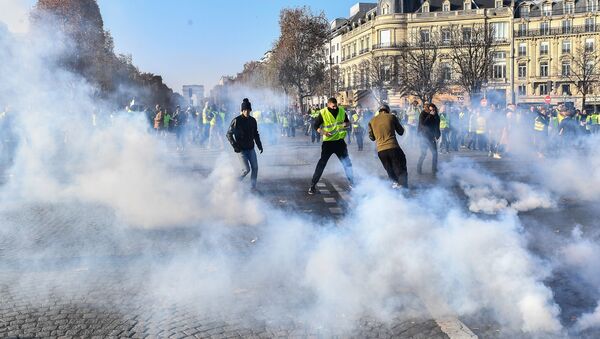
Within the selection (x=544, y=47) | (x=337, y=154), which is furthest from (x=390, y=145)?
(x=544, y=47)

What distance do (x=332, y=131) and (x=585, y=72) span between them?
198 feet

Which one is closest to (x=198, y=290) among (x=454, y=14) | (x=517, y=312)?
(x=517, y=312)

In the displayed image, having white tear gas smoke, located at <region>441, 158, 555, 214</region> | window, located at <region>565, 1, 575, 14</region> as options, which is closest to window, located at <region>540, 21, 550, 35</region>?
window, located at <region>565, 1, 575, 14</region>

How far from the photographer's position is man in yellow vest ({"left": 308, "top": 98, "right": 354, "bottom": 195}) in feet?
37.2

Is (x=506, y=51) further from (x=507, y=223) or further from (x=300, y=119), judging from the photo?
(x=507, y=223)

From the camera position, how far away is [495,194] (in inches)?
421

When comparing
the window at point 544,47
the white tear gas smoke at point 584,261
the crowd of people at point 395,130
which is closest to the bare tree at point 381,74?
the window at point 544,47

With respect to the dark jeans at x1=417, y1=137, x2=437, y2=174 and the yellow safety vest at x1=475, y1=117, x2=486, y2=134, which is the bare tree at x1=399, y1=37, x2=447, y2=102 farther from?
the dark jeans at x1=417, y1=137, x2=437, y2=174

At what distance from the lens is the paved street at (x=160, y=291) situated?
441 cm

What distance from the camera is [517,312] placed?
4.45 metres

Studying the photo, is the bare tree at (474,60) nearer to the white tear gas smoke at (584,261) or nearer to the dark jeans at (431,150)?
the dark jeans at (431,150)

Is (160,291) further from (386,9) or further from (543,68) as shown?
(386,9)

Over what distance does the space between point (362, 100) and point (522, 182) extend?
6655cm

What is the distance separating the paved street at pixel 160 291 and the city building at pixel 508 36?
64.9 m
